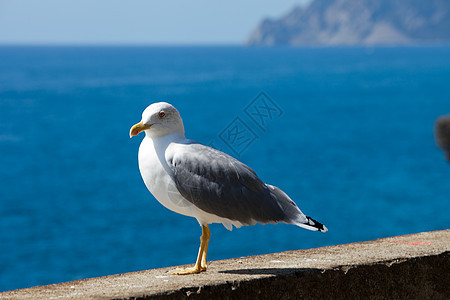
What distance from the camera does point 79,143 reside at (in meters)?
53.9

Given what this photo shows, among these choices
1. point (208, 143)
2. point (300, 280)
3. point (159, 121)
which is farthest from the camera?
point (208, 143)

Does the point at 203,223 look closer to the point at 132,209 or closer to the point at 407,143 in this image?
the point at 132,209

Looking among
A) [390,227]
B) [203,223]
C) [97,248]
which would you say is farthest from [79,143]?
[203,223]

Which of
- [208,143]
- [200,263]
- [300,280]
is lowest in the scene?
[300,280]

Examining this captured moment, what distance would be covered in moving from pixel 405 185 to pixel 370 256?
120 ft

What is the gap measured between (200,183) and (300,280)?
86cm

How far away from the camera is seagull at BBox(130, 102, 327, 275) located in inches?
166

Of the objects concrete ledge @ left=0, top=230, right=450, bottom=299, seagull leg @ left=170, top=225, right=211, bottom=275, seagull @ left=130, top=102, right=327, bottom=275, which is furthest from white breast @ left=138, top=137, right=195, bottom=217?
concrete ledge @ left=0, top=230, right=450, bottom=299

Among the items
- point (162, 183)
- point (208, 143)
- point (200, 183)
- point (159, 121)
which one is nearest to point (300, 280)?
point (200, 183)

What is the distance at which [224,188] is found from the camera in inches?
167

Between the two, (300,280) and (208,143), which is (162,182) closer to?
(300,280)

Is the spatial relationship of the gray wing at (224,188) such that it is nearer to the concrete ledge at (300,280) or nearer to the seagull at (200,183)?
the seagull at (200,183)

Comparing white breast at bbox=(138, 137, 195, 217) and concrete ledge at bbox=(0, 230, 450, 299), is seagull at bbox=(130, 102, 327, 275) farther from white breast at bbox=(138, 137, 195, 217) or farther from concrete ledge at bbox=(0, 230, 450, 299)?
concrete ledge at bbox=(0, 230, 450, 299)

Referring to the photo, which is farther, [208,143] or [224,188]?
[208,143]
